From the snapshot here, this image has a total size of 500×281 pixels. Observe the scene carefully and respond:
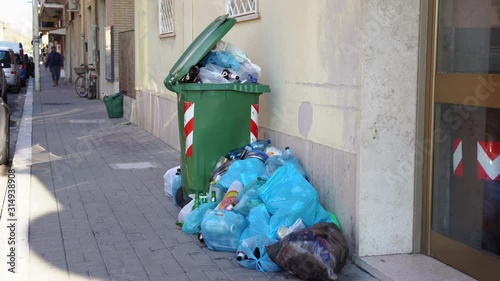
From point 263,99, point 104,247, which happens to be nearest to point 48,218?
point 104,247

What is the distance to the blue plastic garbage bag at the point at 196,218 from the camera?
6.20m

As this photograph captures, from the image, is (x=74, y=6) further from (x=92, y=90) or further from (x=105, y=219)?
(x=105, y=219)

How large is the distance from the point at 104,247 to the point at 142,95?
914 centimetres

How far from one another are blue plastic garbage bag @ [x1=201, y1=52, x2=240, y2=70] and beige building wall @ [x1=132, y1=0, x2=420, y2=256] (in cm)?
59

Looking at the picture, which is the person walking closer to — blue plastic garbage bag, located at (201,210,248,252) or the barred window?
the barred window

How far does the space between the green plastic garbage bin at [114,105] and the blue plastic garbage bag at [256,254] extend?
1221 cm

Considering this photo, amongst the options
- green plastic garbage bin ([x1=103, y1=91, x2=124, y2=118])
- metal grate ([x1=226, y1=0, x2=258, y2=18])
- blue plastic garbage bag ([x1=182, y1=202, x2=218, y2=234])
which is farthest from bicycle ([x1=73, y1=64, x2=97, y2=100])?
blue plastic garbage bag ([x1=182, y1=202, x2=218, y2=234])

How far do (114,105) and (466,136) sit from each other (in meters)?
13.2

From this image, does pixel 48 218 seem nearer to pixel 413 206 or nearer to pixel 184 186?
pixel 184 186

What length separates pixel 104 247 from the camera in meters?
5.82

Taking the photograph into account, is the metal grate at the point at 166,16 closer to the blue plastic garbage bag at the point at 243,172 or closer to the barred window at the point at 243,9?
the barred window at the point at 243,9

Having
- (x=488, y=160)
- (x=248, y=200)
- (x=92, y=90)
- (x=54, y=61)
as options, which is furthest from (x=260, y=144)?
(x=54, y=61)

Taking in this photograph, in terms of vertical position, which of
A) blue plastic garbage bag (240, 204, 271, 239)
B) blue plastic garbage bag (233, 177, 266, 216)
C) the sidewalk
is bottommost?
the sidewalk

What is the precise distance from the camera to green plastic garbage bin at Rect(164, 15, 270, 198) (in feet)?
22.5
